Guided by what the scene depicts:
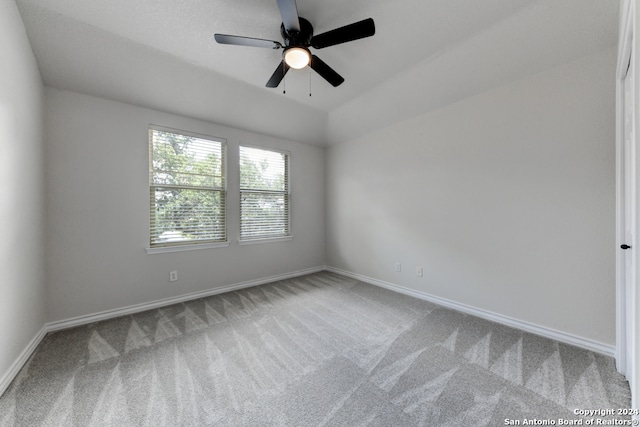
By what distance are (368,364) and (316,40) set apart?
2.49 meters

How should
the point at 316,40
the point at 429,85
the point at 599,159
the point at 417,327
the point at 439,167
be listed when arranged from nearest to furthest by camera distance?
1. the point at 316,40
2. the point at 599,159
3. the point at 417,327
4. the point at 429,85
5. the point at 439,167

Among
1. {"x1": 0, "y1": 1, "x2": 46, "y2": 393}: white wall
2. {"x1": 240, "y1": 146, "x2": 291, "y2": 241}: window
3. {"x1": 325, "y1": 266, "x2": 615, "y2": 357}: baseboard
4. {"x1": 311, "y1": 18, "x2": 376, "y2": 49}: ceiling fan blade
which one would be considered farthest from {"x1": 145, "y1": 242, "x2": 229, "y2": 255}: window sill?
{"x1": 311, "y1": 18, "x2": 376, "y2": 49}: ceiling fan blade

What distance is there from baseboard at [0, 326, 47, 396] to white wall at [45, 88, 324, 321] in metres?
0.27

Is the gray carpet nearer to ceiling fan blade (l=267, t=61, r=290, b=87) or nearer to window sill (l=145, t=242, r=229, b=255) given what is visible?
window sill (l=145, t=242, r=229, b=255)

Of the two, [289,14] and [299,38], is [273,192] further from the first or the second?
[289,14]

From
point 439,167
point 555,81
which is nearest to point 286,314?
point 439,167

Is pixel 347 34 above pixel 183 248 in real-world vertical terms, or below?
above

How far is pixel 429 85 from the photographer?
8.87 ft

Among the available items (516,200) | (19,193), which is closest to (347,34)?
(516,200)

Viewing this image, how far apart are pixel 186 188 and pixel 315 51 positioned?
2300 mm

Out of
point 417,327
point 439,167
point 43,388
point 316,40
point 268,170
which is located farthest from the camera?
point 268,170

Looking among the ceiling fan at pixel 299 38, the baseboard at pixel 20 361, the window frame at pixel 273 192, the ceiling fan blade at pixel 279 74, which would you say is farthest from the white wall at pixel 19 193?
the window frame at pixel 273 192

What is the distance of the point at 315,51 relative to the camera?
2.37 metres

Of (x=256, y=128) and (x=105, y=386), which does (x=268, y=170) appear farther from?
(x=105, y=386)
